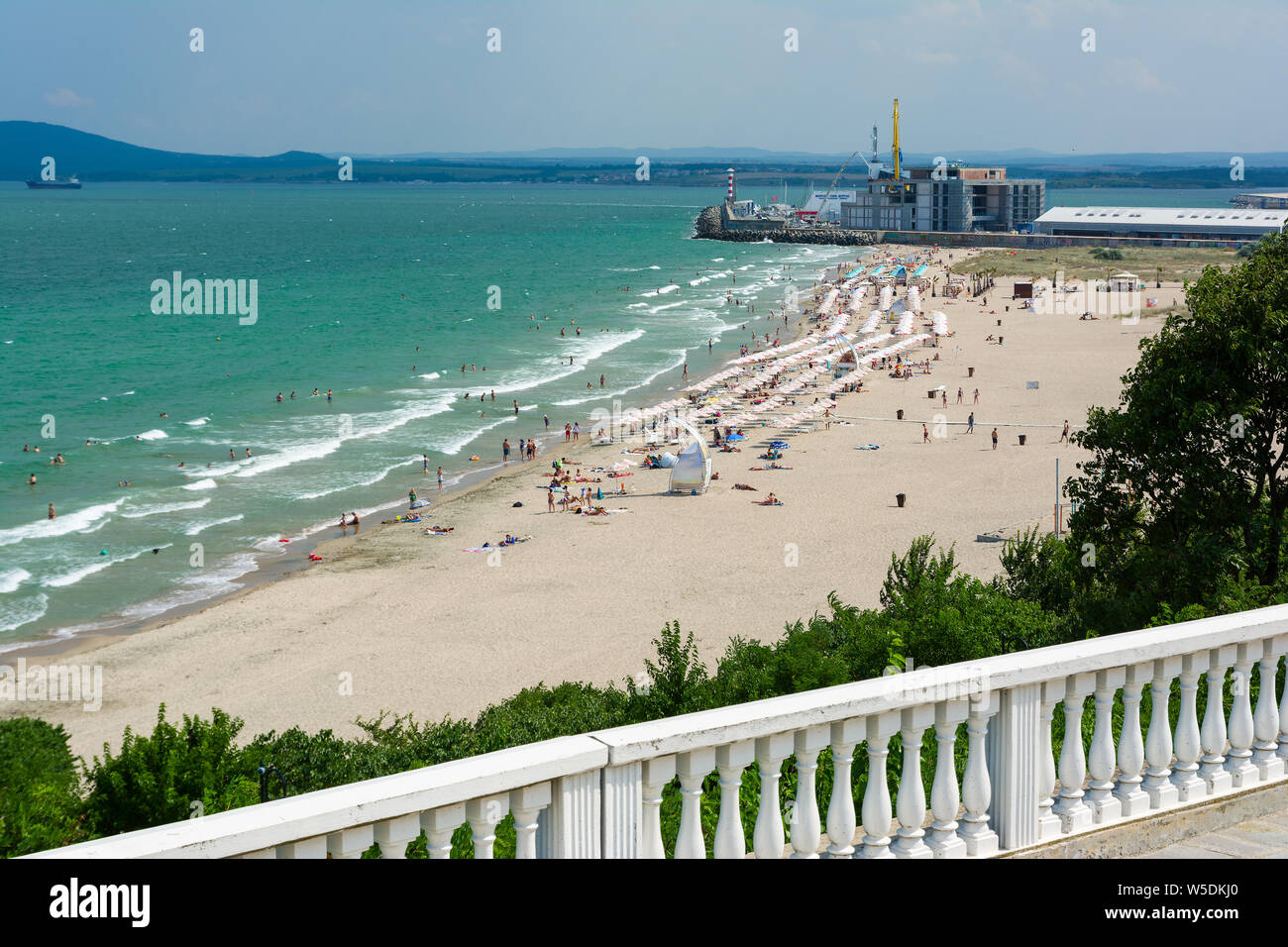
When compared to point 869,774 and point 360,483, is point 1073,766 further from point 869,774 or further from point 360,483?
point 360,483

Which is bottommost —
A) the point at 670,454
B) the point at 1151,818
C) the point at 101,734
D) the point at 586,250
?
the point at 101,734

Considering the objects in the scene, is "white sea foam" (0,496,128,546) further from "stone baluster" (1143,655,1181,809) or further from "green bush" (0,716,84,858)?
"stone baluster" (1143,655,1181,809)

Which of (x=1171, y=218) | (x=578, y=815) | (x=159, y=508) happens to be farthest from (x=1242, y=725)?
(x=1171, y=218)

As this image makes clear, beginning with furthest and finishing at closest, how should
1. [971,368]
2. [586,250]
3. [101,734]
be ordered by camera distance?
[586,250], [971,368], [101,734]

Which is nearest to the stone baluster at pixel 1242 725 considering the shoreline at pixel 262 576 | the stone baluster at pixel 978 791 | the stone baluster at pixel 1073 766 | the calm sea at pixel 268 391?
the stone baluster at pixel 1073 766

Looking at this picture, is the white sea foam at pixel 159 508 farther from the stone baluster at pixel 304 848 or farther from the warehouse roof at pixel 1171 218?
the warehouse roof at pixel 1171 218

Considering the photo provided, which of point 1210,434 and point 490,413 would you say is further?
point 490,413

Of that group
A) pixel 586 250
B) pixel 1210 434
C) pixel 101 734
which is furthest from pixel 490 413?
pixel 586 250
